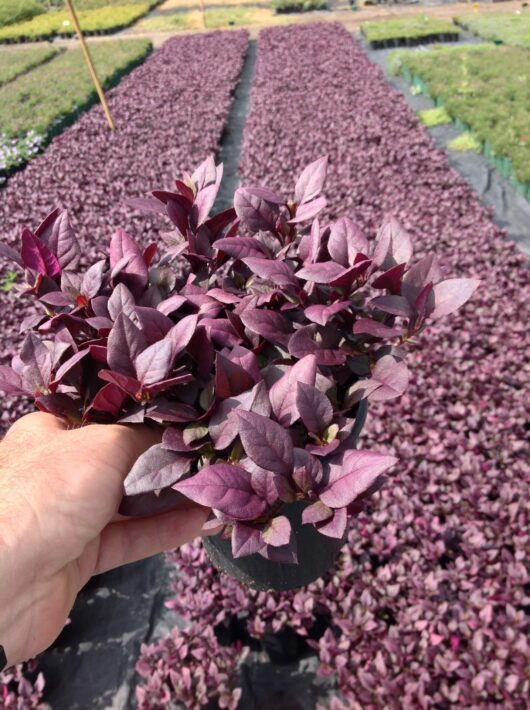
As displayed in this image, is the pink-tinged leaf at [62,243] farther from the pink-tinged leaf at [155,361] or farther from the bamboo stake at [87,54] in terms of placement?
the bamboo stake at [87,54]

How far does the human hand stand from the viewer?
1.13 meters

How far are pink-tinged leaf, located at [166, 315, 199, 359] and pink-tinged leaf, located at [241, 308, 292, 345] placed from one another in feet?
0.35

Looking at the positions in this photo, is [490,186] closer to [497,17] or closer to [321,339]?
[321,339]

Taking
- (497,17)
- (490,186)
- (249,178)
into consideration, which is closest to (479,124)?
(490,186)

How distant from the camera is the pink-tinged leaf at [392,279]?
1184mm

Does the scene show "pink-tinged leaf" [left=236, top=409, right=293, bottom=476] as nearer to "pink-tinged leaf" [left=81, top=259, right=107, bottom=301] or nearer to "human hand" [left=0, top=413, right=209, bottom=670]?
"human hand" [left=0, top=413, right=209, bottom=670]

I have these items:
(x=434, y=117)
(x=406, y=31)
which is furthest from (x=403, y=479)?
(x=406, y=31)

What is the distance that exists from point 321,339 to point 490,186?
6.29 metres

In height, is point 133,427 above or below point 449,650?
above

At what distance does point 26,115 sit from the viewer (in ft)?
34.4

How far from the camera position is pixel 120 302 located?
1153 millimetres

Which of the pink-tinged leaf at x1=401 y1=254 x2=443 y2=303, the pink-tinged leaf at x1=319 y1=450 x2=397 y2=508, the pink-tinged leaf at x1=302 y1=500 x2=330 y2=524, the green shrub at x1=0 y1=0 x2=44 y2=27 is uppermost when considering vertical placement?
the green shrub at x1=0 y1=0 x2=44 y2=27

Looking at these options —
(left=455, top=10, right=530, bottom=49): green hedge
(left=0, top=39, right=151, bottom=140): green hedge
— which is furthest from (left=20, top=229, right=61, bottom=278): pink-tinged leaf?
(left=455, top=10, right=530, bottom=49): green hedge

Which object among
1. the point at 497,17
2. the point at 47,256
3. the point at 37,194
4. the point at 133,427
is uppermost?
the point at 47,256
